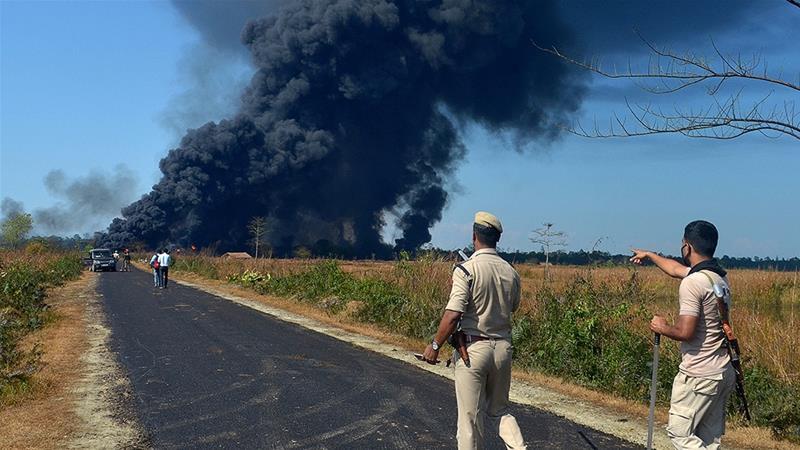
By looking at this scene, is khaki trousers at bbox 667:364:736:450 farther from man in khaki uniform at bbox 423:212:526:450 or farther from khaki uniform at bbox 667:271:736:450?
man in khaki uniform at bbox 423:212:526:450

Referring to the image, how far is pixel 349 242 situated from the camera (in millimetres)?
95375

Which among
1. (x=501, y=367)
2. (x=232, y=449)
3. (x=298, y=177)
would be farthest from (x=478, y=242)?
(x=298, y=177)

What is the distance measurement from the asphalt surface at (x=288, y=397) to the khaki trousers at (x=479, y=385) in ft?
5.38

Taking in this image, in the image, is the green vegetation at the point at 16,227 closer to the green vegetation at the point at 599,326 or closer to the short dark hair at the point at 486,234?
the green vegetation at the point at 599,326

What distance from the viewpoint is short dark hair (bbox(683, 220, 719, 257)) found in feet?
16.1

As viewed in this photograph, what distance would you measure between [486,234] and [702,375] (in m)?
1.78

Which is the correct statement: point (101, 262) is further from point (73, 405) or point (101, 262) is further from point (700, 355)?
point (700, 355)

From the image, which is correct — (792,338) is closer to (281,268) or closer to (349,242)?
(281,268)

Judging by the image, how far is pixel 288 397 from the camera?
29.1 feet

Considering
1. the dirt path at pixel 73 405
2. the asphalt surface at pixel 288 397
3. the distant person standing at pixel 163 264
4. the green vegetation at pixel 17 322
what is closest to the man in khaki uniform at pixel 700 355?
the asphalt surface at pixel 288 397

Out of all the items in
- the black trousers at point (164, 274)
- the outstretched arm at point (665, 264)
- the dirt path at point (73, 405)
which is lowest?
the black trousers at point (164, 274)

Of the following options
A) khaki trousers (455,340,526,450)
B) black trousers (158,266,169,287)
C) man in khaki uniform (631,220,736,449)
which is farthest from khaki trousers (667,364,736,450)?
black trousers (158,266,169,287)

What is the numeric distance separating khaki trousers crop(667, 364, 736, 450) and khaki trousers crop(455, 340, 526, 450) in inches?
45.7

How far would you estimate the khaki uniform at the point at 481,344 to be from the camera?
17.2ft
